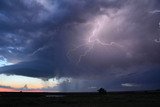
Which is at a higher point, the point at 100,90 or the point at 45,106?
the point at 100,90

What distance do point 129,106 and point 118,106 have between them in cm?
190

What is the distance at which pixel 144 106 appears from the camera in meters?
46.6

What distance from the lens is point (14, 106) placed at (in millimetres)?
47188

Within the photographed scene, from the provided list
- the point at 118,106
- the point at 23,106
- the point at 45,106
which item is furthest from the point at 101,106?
the point at 23,106

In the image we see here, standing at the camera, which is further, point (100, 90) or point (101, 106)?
point (100, 90)

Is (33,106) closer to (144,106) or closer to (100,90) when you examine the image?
(144,106)

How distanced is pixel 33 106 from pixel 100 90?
7551 centimetres

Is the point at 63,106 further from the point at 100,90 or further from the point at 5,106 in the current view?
the point at 100,90

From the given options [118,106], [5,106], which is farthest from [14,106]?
[118,106]

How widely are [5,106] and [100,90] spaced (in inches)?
3028

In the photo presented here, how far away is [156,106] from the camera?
46219 mm

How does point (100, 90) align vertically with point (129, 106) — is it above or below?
above

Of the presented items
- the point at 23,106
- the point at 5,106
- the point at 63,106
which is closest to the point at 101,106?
the point at 63,106

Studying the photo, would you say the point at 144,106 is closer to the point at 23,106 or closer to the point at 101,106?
the point at 101,106
